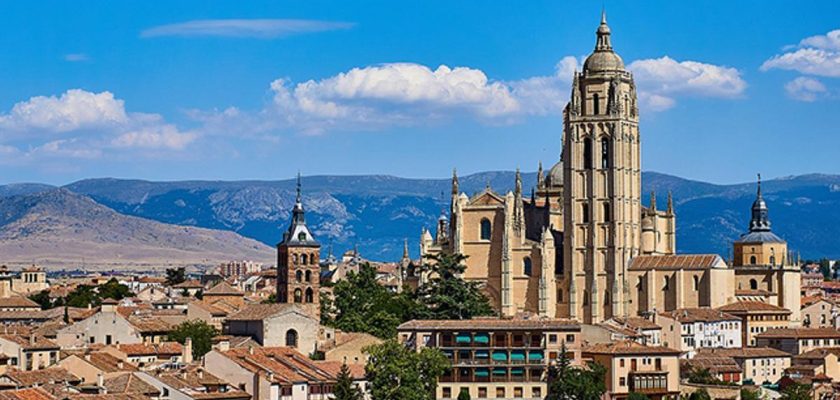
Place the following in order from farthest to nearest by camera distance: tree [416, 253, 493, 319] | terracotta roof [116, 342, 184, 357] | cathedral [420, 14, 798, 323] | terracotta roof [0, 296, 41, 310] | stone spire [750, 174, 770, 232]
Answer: stone spire [750, 174, 770, 232]
cathedral [420, 14, 798, 323]
terracotta roof [0, 296, 41, 310]
tree [416, 253, 493, 319]
terracotta roof [116, 342, 184, 357]

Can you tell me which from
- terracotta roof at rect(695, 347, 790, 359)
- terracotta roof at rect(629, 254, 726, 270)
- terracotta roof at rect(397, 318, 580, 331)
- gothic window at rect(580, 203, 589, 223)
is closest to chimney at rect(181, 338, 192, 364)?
terracotta roof at rect(397, 318, 580, 331)

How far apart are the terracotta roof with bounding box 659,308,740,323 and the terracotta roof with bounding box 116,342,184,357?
37.3m

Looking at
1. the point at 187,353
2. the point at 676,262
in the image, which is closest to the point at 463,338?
the point at 187,353

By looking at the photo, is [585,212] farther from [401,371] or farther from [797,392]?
[401,371]

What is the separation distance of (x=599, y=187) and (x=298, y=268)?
3584cm

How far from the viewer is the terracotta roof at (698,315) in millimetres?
115938

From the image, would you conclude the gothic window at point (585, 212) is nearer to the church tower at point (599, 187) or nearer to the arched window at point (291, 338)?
the church tower at point (599, 187)

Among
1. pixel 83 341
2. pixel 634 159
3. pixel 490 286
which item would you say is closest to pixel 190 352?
pixel 83 341

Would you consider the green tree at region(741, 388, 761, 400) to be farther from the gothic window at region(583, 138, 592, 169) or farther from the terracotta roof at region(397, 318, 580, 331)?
the gothic window at region(583, 138, 592, 169)

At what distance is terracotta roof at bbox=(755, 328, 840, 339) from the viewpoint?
116938 mm

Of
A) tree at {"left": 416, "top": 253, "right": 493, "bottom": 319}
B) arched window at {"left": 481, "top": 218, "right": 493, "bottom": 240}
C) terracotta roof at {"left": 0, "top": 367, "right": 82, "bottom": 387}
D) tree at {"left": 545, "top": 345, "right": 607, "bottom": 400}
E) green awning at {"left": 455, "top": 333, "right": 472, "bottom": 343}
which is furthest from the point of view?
arched window at {"left": 481, "top": 218, "right": 493, "bottom": 240}

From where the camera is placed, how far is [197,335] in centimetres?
9712

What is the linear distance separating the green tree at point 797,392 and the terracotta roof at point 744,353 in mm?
8718

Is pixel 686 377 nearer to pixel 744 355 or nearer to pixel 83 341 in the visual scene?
pixel 744 355
